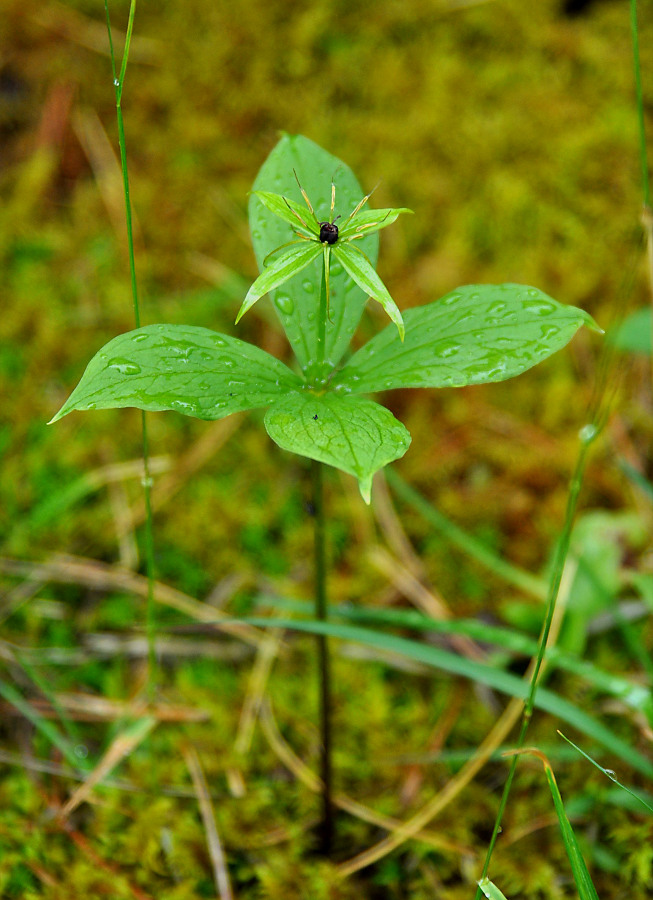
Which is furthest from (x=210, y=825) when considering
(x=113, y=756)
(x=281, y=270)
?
(x=281, y=270)

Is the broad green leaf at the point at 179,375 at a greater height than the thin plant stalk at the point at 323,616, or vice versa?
the broad green leaf at the point at 179,375

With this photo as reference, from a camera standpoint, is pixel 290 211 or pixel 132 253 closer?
pixel 290 211

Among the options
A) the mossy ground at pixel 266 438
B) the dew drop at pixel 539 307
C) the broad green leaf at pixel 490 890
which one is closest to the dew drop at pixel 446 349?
the dew drop at pixel 539 307

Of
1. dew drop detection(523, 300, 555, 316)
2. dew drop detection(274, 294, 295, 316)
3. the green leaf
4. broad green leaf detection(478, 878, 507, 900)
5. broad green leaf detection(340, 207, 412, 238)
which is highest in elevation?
broad green leaf detection(340, 207, 412, 238)

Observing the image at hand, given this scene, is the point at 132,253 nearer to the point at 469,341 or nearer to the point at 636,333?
the point at 469,341

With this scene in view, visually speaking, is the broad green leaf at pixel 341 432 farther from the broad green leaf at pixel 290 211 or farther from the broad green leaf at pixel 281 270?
the broad green leaf at pixel 290 211

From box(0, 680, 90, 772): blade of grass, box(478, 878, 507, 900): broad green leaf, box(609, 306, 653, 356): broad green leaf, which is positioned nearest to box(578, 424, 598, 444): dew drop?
box(478, 878, 507, 900): broad green leaf

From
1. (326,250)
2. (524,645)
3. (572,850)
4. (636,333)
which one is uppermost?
(326,250)

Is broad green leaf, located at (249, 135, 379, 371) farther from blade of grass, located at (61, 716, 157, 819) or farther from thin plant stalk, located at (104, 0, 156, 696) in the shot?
blade of grass, located at (61, 716, 157, 819)
